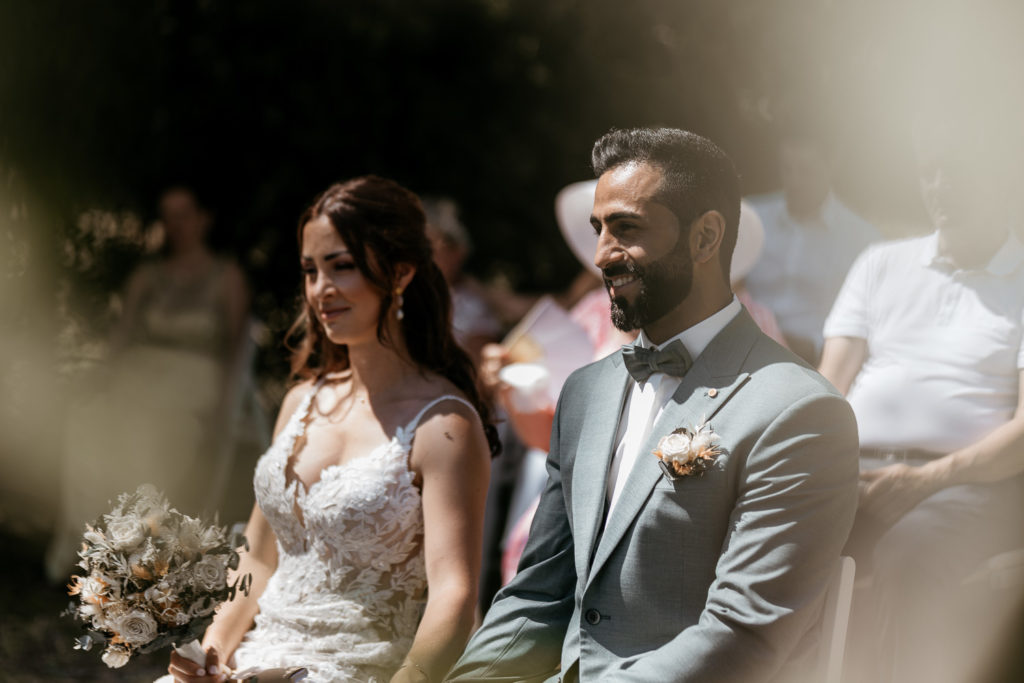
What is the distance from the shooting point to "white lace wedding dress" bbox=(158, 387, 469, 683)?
2.79m

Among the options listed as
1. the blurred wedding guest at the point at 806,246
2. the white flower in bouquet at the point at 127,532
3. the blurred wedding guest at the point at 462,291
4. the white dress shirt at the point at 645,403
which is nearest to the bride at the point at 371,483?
the white flower in bouquet at the point at 127,532

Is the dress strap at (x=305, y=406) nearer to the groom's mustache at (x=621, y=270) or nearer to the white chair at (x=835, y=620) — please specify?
the groom's mustache at (x=621, y=270)

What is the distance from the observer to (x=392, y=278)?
3.04m

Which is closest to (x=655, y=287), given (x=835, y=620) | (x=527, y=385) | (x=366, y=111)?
(x=835, y=620)

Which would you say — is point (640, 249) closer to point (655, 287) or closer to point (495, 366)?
point (655, 287)

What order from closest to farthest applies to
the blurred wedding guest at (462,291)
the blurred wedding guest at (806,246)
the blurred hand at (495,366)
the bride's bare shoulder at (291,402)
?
A: the bride's bare shoulder at (291,402) → the blurred hand at (495,366) → the blurred wedding guest at (806,246) → the blurred wedding guest at (462,291)

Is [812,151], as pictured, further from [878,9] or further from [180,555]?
[180,555]

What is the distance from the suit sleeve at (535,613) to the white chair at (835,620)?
535 mm

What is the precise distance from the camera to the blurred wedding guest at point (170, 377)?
228 inches

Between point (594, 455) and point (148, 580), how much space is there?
981 millimetres

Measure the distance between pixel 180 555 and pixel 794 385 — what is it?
1.33 m

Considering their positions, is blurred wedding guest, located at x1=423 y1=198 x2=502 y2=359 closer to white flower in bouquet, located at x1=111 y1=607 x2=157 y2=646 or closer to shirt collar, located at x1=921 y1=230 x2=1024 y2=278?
shirt collar, located at x1=921 y1=230 x2=1024 y2=278

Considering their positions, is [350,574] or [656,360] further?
[350,574]

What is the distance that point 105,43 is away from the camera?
5438 millimetres
